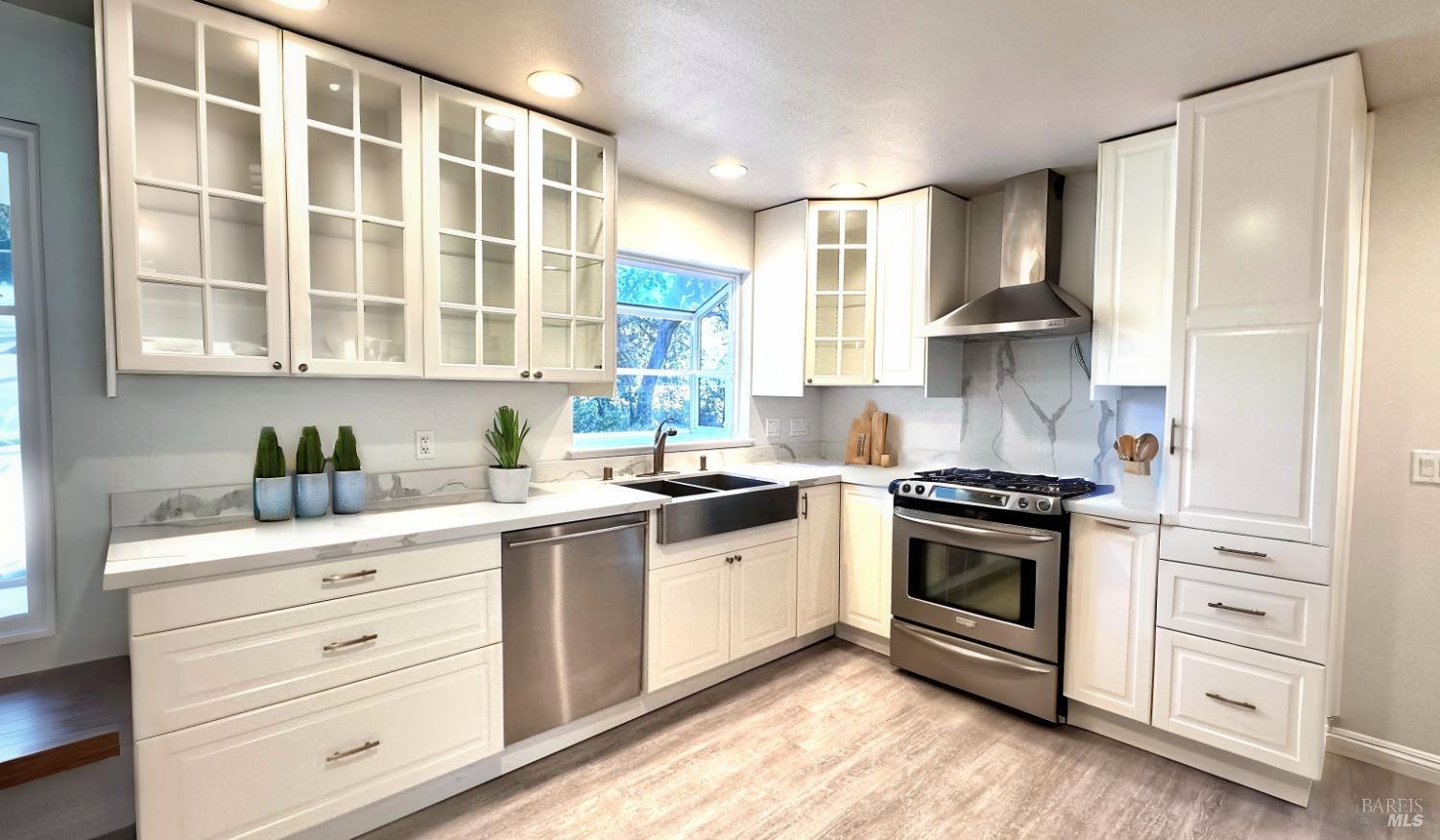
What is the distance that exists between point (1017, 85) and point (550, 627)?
2494mm

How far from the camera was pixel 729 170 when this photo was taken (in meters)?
3.18

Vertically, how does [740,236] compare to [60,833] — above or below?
above

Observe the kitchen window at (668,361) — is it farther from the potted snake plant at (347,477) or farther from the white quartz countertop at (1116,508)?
the white quartz countertop at (1116,508)

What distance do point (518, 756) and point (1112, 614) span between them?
2292mm

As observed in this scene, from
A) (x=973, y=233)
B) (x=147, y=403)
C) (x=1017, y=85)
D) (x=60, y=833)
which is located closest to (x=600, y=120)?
(x=1017, y=85)

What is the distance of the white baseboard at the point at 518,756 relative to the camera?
6.48 ft

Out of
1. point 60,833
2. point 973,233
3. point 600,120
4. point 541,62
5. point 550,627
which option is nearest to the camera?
point 60,833

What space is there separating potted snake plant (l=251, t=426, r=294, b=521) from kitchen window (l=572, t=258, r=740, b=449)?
133 centimetres

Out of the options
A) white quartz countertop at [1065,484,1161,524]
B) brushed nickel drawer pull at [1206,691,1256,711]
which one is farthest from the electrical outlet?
brushed nickel drawer pull at [1206,691,1256,711]

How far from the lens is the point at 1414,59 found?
2.07 meters

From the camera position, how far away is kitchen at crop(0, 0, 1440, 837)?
6.04 ft

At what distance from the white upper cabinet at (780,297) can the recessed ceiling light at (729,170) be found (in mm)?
568

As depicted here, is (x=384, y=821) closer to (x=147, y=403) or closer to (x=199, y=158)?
(x=147, y=403)

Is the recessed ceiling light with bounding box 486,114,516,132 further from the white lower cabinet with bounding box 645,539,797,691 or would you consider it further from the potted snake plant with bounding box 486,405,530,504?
the white lower cabinet with bounding box 645,539,797,691
